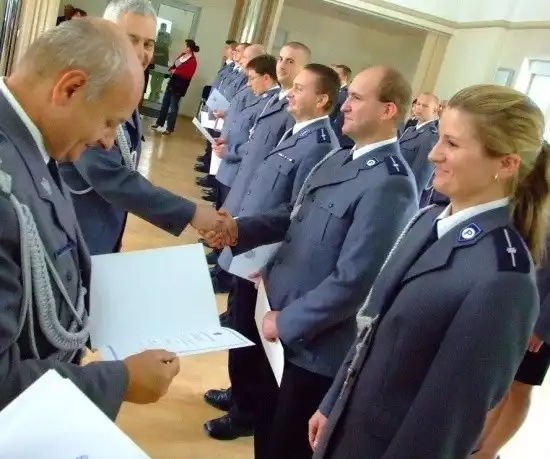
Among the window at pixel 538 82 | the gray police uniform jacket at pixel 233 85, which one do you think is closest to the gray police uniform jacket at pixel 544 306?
the gray police uniform jacket at pixel 233 85

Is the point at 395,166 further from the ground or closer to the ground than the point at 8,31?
further from the ground

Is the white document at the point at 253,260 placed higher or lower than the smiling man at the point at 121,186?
lower

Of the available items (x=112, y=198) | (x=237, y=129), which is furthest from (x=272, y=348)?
(x=237, y=129)

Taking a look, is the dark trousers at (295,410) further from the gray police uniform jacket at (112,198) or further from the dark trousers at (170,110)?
the dark trousers at (170,110)

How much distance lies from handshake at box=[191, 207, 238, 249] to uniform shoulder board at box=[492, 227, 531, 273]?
1084mm

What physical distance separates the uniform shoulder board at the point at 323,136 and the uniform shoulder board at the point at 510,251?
1438 millimetres

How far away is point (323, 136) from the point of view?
2.61 meters

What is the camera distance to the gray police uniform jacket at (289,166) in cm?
257

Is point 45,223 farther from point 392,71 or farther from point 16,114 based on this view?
point 392,71

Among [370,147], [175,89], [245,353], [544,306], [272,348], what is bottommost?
[245,353]

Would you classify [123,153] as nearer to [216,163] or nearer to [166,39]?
[216,163]

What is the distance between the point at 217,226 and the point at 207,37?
10579mm

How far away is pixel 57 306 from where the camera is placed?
1068mm

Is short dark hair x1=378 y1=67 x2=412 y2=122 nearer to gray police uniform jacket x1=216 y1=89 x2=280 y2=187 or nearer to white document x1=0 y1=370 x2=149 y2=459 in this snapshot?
white document x1=0 y1=370 x2=149 y2=459
